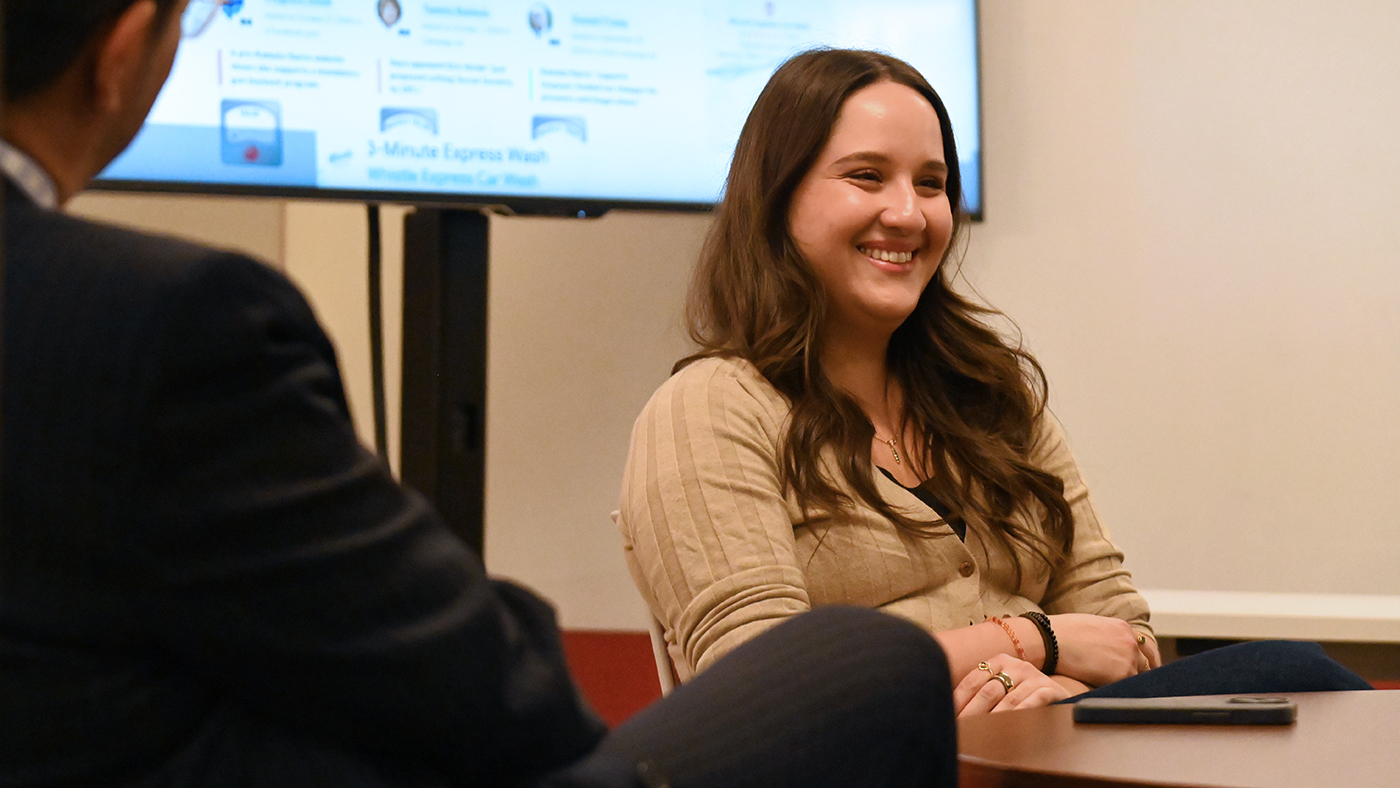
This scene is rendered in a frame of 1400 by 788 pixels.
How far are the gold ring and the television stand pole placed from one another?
1.12 meters

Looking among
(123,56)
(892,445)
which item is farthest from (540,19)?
(123,56)

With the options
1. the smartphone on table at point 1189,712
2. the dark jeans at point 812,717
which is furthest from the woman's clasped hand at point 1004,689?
the dark jeans at point 812,717

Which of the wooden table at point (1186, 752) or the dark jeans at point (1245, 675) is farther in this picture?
the dark jeans at point (1245, 675)

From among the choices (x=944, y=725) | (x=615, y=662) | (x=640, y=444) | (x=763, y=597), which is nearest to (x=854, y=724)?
(x=944, y=725)

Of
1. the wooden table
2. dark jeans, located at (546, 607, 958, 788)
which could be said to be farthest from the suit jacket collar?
the wooden table

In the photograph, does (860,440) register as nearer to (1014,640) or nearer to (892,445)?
(892,445)

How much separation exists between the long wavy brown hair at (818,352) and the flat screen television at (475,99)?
69cm

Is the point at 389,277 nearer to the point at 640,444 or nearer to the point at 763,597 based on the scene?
the point at 640,444

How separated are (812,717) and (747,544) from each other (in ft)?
2.37

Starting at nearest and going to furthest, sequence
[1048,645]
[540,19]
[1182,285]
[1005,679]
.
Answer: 1. [1005,679]
2. [1048,645]
3. [540,19]
4. [1182,285]

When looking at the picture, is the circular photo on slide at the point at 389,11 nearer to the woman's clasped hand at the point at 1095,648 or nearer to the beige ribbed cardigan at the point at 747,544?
the beige ribbed cardigan at the point at 747,544

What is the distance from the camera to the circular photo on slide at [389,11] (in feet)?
7.56

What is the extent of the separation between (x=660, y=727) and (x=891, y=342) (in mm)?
1208

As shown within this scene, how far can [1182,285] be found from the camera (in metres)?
2.88
